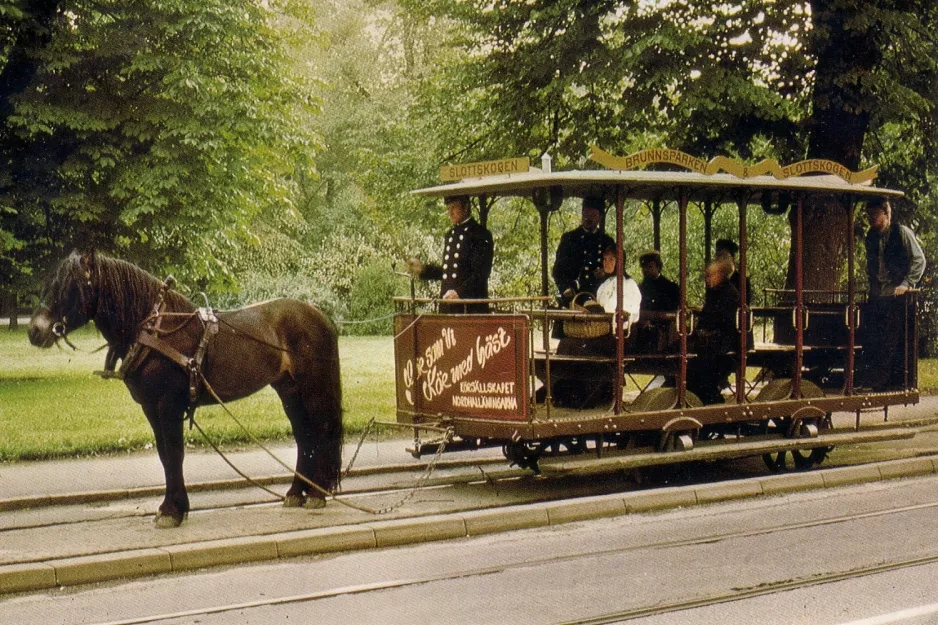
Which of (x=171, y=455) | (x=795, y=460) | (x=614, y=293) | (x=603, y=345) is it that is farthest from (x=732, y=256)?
(x=171, y=455)

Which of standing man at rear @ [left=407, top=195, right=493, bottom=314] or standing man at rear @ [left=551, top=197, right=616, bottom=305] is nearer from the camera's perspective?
standing man at rear @ [left=407, top=195, right=493, bottom=314]

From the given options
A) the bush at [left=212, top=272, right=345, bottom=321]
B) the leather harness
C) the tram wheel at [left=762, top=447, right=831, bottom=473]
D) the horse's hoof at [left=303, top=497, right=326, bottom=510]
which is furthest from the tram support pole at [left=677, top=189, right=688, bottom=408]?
the bush at [left=212, top=272, right=345, bottom=321]

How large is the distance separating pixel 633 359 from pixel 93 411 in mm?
8861

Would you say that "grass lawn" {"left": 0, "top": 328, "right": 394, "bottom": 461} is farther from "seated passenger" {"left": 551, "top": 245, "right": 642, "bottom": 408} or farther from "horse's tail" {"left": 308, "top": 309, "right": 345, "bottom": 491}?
"seated passenger" {"left": 551, "top": 245, "right": 642, "bottom": 408}

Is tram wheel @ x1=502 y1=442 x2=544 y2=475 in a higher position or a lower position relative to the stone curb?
higher

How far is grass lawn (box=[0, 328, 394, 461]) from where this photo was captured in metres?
13.5

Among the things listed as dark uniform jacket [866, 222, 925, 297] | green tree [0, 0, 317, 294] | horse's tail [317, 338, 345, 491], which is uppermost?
green tree [0, 0, 317, 294]

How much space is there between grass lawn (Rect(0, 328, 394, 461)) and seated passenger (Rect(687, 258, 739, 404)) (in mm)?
3540

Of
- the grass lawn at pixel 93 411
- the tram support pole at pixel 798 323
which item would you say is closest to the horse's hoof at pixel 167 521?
the grass lawn at pixel 93 411

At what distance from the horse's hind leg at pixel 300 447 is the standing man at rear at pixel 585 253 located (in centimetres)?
310

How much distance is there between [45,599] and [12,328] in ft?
84.4

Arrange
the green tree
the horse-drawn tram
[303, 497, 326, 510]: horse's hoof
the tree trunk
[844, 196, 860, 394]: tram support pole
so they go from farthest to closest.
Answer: the green tree, the tree trunk, [844, 196, 860, 394]: tram support pole, the horse-drawn tram, [303, 497, 326, 510]: horse's hoof

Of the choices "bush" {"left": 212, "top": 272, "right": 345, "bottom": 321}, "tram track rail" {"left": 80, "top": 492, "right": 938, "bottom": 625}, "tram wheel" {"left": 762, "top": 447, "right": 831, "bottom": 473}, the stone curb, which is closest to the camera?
"tram track rail" {"left": 80, "top": 492, "right": 938, "bottom": 625}

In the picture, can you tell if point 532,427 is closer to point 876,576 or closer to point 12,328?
point 876,576
